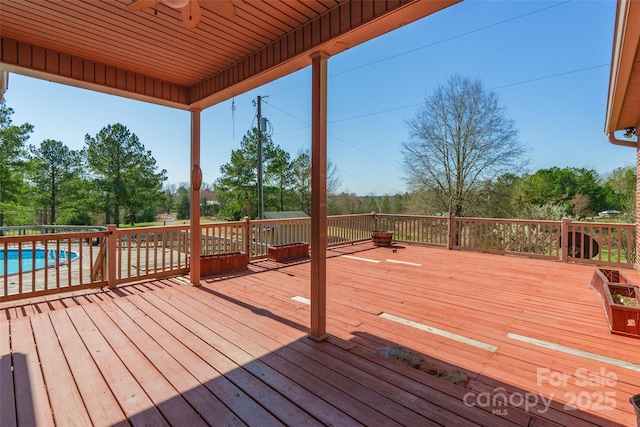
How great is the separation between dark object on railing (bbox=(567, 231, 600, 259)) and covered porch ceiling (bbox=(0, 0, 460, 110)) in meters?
5.62

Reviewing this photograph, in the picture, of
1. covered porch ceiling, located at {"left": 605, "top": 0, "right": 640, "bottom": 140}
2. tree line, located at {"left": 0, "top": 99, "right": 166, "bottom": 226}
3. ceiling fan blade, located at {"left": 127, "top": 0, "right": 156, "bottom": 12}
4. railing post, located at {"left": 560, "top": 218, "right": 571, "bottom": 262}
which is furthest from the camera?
tree line, located at {"left": 0, "top": 99, "right": 166, "bottom": 226}

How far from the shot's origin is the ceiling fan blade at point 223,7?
1.99 metres

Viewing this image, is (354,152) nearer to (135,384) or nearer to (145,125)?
(145,125)

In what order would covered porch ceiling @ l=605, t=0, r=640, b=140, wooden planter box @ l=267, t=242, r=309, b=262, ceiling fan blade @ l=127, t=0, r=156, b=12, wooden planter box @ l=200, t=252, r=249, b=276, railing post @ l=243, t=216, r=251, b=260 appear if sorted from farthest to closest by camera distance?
wooden planter box @ l=267, t=242, r=309, b=262 < railing post @ l=243, t=216, r=251, b=260 < wooden planter box @ l=200, t=252, r=249, b=276 < ceiling fan blade @ l=127, t=0, r=156, b=12 < covered porch ceiling @ l=605, t=0, r=640, b=140

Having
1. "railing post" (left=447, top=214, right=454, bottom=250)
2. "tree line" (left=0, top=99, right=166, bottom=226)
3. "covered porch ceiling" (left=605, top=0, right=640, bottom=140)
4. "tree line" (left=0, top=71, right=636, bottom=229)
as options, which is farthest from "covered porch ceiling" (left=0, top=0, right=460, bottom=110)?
"tree line" (left=0, top=99, right=166, bottom=226)

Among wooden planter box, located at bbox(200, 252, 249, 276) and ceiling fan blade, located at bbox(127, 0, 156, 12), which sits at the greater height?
ceiling fan blade, located at bbox(127, 0, 156, 12)

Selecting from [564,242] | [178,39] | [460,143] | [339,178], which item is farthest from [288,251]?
[339,178]

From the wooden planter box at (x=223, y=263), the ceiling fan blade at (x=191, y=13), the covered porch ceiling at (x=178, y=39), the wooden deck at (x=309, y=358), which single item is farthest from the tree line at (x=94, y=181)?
the ceiling fan blade at (x=191, y=13)

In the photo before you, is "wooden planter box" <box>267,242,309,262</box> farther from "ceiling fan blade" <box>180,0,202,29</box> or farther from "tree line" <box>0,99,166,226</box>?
"tree line" <box>0,99,166,226</box>

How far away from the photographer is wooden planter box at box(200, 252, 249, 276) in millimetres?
4711

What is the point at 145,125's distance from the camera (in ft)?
70.2

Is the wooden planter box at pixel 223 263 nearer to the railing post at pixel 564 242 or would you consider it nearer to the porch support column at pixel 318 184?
the porch support column at pixel 318 184

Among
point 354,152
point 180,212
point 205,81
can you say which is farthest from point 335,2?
point 180,212

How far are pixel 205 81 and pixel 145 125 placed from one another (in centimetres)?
2162
